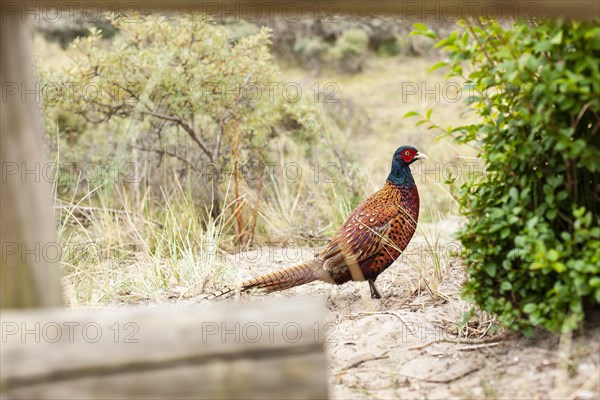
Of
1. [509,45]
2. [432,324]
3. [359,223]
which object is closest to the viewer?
[509,45]

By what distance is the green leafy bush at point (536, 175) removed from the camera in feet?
8.34

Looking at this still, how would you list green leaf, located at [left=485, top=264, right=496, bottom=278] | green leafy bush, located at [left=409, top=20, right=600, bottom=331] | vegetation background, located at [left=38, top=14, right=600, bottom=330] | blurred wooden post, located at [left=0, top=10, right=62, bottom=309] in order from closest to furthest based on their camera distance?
blurred wooden post, located at [left=0, top=10, right=62, bottom=309], green leafy bush, located at [left=409, top=20, right=600, bottom=331], vegetation background, located at [left=38, top=14, right=600, bottom=330], green leaf, located at [left=485, top=264, right=496, bottom=278]

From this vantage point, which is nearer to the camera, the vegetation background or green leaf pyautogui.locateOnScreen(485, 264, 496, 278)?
the vegetation background

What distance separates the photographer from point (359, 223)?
4367mm

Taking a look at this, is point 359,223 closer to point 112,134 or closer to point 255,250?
point 255,250

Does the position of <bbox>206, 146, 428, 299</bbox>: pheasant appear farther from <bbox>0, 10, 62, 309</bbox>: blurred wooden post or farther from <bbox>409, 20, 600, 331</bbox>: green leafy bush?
<bbox>0, 10, 62, 309</bbox>: blurred wooden post

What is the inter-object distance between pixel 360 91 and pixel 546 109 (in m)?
8.83

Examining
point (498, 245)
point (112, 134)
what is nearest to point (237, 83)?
point (112, 134)

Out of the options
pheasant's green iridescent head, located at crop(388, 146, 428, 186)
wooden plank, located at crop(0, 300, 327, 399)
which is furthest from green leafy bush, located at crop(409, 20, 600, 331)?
pheasant's green iridescent head, located at crop(388, 146, 428, 186)

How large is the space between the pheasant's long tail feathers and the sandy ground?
11.5 inches

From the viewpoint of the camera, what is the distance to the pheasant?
4.30m

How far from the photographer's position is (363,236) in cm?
433

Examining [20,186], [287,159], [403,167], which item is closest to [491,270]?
[403,167]

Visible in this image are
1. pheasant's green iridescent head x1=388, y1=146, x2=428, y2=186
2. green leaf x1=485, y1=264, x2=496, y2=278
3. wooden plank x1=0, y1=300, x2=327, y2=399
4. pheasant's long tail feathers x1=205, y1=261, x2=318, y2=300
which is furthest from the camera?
pheasant's green iridescent head x1=388, y1=146, x2=428, y2=186
